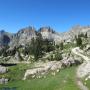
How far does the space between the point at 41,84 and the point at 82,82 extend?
541 inches

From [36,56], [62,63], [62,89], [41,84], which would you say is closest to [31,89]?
[41,84]

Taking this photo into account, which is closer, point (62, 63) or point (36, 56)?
point (62, 63)

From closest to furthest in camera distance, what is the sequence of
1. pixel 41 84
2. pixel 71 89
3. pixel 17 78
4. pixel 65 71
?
pixel 71 89 → pixel 41 84 → pixel 65 71 → pixel 17 78

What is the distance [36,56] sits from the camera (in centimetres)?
17538

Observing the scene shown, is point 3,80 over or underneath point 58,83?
underneath

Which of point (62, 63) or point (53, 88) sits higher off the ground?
point (62, 63)

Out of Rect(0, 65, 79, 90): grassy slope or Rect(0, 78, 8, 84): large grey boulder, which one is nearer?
Rect(0, 65, 79, 90): grassy slope

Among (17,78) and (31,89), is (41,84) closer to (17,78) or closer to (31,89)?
(31,89)

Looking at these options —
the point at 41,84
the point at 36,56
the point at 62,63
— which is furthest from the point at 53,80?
the point at 36,56

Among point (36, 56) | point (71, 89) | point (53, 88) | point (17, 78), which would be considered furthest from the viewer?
point (36, 56)

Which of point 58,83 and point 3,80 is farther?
point 3,80

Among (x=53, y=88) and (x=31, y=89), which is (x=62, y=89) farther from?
(x=31, y=89)

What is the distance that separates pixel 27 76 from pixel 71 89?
36.7 meters

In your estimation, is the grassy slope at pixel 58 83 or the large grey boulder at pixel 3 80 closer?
the grassy slope at pixel 58 83
